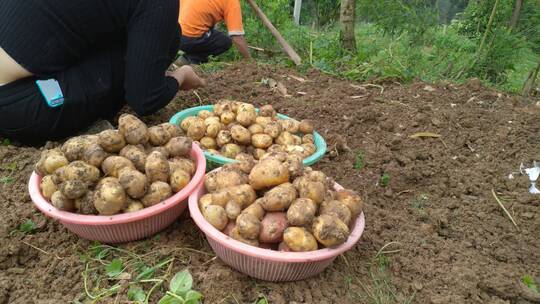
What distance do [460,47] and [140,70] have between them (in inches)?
151

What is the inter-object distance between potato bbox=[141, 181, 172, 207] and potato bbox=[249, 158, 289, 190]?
400mm

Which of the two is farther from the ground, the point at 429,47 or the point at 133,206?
the point at 133,206

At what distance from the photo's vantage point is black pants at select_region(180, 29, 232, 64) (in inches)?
212

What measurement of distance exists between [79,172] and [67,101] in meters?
1.08

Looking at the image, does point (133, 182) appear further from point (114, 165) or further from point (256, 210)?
point (256, 210)

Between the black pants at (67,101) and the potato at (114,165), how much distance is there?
1012mm

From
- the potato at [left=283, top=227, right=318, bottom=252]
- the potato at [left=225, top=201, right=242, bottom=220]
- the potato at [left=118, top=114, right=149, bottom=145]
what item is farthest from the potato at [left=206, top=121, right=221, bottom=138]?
the potato at [left=283, top=227, right=318, bottom=252]

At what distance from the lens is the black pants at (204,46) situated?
539 cm

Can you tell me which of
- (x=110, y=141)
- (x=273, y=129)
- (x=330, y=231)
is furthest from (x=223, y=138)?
(x=330, y=231)

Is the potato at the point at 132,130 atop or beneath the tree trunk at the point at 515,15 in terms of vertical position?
beneath

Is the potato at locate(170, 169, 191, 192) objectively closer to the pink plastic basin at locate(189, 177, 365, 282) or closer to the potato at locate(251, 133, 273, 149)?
the pink plastic basin at locate(189, 177, 365, 282)

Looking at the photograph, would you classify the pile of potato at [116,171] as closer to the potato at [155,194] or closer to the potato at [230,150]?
the potato at [155,194]

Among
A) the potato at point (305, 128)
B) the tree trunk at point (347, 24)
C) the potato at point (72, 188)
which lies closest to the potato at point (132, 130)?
the potato at point (72, 188)

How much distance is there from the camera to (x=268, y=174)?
5.79 feet
